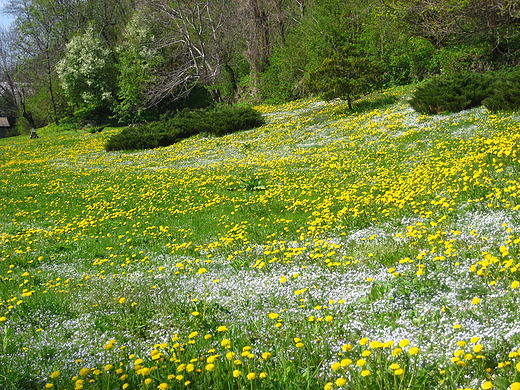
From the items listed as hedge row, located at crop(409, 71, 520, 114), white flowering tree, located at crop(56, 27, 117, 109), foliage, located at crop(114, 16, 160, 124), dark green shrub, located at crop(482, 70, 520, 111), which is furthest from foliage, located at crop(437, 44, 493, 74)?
white flowering tree, located at crop(56, 27, 117, 109)

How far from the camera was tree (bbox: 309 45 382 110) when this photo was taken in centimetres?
2062

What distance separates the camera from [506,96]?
13.1 metres

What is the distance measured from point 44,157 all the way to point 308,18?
2205cm

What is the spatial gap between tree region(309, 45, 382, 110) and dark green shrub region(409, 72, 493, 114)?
4.78 m

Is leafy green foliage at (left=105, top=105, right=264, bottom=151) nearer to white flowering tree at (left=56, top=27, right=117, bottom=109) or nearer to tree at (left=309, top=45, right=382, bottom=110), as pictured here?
tree at (left=309, top=45, right=382, bottom=110)

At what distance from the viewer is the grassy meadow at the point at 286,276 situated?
284cm

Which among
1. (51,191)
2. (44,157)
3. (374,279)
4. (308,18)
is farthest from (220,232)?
(308,18)

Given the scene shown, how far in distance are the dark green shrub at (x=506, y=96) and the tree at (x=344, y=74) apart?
7.92 m

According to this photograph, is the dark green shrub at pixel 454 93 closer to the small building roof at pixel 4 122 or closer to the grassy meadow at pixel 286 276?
the grassy meadow at pixel 286 276

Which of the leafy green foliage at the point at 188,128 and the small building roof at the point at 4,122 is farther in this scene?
the small building roof at the point at 4,122

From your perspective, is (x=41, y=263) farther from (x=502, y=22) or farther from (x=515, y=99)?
(x=502, y=22)

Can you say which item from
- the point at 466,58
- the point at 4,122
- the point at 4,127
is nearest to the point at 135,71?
the point at 466,58

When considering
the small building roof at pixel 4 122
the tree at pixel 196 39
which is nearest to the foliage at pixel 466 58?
the tree at pixel 196 39

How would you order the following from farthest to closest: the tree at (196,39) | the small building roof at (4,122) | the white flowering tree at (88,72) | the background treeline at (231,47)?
the small building roof at (4,122) < the white flowering tree at (88,72) < the tree at (196,39) < the background treeline at (231,47)
